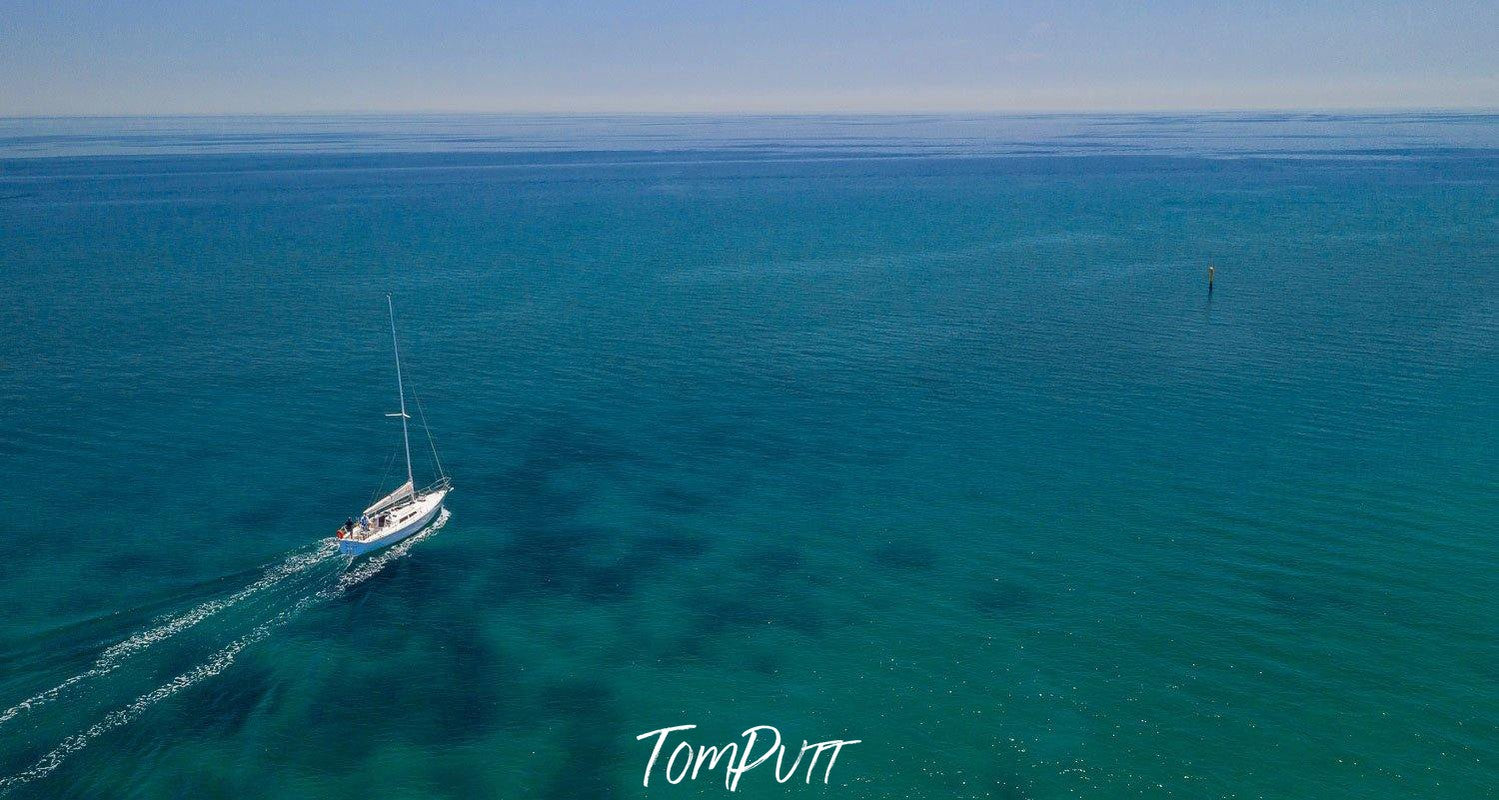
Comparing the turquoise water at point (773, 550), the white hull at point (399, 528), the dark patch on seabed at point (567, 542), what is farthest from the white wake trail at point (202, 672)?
the dark patch on seabed at point (567, 542)

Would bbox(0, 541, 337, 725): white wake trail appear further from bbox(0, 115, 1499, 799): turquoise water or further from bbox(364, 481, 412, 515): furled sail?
bbox(364, 481, 412, 515): furled sail

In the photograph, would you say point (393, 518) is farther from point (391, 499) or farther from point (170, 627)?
point (170, 627)

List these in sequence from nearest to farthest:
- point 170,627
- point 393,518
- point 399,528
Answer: point 170,627 → point 399,528 → point 393,518

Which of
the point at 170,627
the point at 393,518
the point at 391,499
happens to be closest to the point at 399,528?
the point at 393,518

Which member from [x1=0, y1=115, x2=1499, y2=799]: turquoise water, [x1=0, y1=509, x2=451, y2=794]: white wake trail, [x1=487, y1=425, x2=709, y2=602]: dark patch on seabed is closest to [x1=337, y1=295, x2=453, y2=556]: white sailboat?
[x1=0, y1=509, x2=451, y2=794]: white wake trail

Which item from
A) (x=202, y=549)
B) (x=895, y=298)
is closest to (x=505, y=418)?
(x=202, y=549)

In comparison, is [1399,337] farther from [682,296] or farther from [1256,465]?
[682,296]
